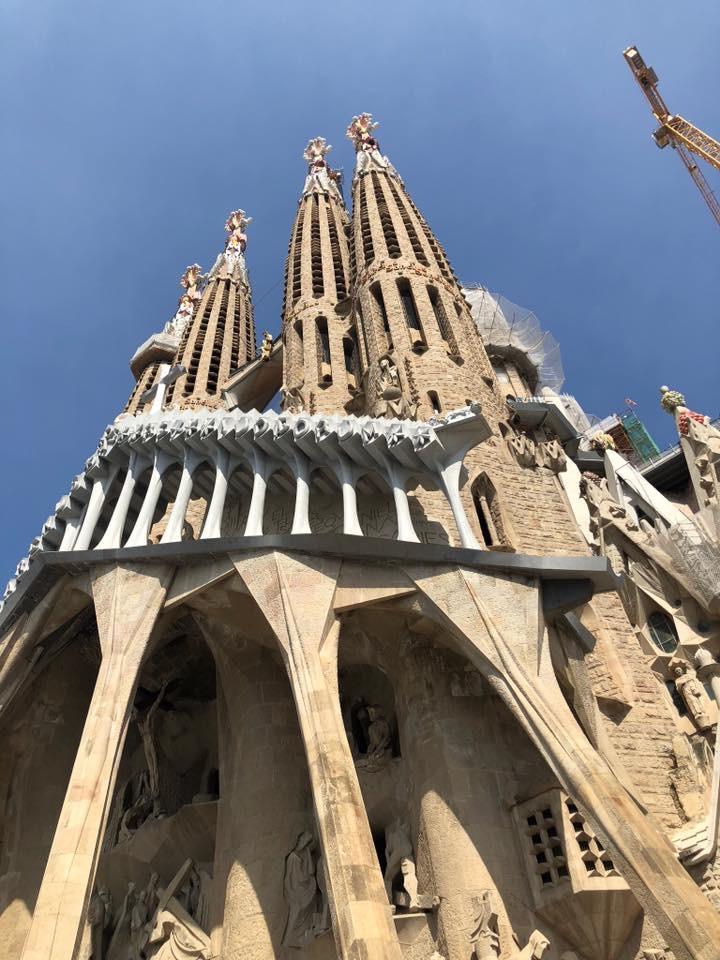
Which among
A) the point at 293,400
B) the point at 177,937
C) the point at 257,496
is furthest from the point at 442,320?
the point at 177,937

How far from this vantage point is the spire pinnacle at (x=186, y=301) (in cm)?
3578

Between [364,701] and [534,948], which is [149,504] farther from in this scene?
[534,948]

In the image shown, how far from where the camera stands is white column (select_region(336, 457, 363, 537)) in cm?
1053

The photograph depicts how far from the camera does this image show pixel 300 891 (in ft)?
31.4

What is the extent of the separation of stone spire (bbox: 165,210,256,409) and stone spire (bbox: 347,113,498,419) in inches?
266

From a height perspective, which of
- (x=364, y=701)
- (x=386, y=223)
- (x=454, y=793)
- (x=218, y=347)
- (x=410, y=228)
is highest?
(x=218, y=347)

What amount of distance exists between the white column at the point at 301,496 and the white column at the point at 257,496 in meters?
0.47

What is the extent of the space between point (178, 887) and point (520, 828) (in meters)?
4.93

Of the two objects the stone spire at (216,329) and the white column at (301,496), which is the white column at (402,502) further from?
the stone spire at (216,329)

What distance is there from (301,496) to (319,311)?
41.9ft

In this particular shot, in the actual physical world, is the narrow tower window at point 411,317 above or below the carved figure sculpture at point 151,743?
above

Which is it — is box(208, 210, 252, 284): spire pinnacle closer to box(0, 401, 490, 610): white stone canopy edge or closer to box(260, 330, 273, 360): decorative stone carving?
box(260, 330, 273, 360): decorative stone carving

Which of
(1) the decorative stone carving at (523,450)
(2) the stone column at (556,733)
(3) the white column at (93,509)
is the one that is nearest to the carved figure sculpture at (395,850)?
(2) the stone column at (556,733)

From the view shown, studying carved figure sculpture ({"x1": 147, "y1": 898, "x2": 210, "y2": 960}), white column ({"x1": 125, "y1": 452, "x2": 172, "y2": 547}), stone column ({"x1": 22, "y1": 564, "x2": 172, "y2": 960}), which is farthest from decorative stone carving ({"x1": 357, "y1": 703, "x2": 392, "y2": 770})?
white column ({"x1": 125, "y1": 452, "x2": 172, "y2": 547})
